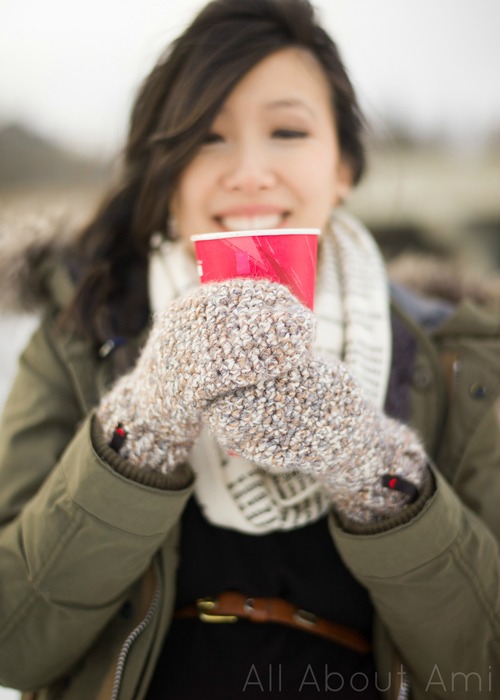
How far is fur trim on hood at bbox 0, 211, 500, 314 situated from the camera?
5.04ft

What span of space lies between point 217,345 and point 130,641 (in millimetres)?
709

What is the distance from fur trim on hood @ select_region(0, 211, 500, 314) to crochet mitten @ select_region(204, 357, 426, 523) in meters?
0.94

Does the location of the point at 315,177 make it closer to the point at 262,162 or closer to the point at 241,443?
the point at 262,162

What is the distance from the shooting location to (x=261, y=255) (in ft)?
2.66

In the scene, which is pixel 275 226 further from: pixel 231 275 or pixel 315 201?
pixel 231 275

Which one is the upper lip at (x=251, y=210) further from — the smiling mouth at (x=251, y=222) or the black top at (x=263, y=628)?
the black top at (x=263, y=628)

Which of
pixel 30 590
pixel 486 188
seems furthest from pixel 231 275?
pixel 486 188

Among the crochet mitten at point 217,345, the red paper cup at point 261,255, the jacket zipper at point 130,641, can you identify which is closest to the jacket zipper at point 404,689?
the jacket zipper at point 130,641

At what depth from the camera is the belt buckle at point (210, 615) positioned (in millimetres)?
1230

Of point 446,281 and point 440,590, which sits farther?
point 446,281

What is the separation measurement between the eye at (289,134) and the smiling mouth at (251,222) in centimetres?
18

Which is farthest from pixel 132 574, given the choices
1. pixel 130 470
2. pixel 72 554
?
pixel 130 470

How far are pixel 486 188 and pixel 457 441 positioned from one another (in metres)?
2.08

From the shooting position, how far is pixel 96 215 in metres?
1.60
